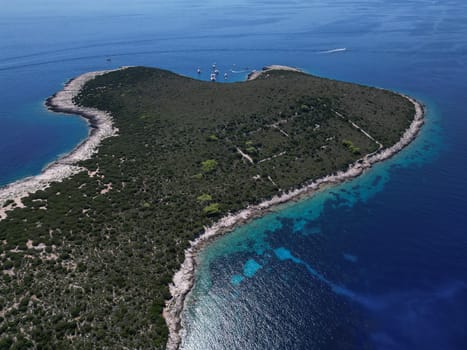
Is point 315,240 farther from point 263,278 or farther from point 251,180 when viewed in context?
point 251,180

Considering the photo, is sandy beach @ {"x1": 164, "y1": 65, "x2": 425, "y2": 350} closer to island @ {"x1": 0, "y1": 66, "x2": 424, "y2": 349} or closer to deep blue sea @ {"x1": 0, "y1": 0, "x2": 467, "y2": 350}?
island @ {"x1": 0, "y1": 66, "x2": 424, "y2": 349}

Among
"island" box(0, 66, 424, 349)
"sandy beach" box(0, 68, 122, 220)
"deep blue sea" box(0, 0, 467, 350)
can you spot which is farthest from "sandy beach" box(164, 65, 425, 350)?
"sandy beach" box(0, 68, 122, 220)

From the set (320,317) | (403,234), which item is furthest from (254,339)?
(403,234)

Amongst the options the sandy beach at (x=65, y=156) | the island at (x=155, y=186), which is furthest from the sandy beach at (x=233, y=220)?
the sandy beach at (x=65, y=156)

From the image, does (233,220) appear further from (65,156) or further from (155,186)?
(65,156)

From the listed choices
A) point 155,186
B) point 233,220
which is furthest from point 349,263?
point 155,186
